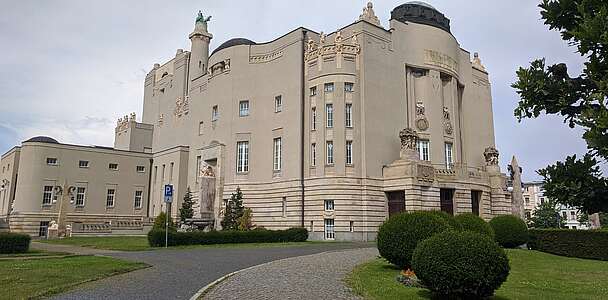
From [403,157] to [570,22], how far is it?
107ft

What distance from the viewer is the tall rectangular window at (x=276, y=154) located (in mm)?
45094

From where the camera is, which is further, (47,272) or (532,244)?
(532,244)

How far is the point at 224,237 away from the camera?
3069 centimetres

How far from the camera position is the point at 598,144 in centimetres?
744

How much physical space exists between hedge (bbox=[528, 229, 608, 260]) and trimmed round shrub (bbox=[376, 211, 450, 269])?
1359 centimetres

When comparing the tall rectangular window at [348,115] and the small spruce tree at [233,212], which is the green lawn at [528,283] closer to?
the tall rectangular window at [348,115]

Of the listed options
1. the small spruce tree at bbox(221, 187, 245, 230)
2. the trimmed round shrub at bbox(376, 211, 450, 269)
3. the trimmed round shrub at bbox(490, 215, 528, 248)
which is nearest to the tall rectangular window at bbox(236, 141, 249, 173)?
the small spruce tree at bbox(221, 187, 245, 230)

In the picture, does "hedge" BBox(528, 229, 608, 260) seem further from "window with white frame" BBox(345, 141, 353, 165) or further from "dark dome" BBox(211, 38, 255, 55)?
"dark dome" BBox(211, 38, 255, 55)

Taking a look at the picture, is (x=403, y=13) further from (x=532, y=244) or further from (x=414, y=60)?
(x=532, y=244)

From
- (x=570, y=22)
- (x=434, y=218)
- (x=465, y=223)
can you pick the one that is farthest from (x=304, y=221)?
(x=570, y=22)

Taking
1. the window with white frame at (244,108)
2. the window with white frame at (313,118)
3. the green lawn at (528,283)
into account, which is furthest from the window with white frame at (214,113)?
the green lawn at (528,283)

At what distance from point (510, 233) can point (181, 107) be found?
4368 centimetres

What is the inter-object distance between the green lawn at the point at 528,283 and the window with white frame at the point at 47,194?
1963 inches

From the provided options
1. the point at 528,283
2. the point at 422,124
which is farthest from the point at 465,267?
the point at 422,124
